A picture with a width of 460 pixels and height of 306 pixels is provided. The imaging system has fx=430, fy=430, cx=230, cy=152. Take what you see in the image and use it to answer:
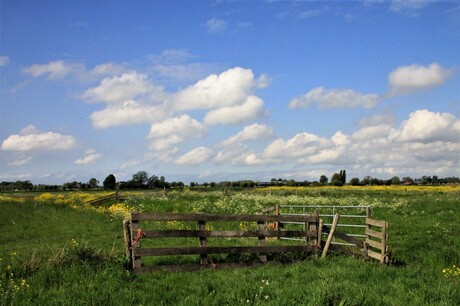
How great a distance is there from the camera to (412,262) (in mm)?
17438

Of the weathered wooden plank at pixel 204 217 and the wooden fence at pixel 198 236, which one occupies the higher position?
the weathered wooden plank at pixel 204 217

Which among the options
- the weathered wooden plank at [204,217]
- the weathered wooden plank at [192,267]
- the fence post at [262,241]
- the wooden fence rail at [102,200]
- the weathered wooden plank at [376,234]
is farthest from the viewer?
the wooden fence rail at [102,200]

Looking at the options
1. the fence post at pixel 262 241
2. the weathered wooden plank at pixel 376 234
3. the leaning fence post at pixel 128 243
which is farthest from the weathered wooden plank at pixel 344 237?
the leaning fence post at pixel 128 243

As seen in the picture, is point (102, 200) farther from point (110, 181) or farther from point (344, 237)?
point (110, 181)

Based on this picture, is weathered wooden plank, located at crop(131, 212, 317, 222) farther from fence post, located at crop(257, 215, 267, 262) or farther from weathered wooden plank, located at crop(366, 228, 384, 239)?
weathered wooden plank, located at crop(366, 228, 384, 239)

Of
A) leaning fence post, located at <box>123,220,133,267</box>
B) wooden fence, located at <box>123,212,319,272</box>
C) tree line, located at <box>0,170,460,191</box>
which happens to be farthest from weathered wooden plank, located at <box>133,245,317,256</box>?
tree line, located at <box>0,170,460,191</box>

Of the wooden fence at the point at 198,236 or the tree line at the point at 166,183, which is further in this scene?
the tree line at the point at 166,183

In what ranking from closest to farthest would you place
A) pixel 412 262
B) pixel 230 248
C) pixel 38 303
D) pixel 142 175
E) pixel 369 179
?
pixel 38 303 < pixel 230 248 < pixel 412 262 < pixel 369 179 < pixel 142 175

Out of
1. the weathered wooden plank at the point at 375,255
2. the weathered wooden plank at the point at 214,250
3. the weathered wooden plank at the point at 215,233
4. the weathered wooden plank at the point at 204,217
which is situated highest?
the weathered wooden plank at the point at 204,217

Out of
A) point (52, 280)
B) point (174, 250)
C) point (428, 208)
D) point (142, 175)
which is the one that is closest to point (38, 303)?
point (52, 280)

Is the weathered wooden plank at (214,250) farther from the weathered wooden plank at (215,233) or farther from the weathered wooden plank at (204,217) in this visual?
the weathered wooden plank at (204,217)

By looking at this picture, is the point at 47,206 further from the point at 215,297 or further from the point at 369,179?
the point at 369,179

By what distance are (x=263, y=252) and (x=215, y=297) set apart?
5223 millimetres

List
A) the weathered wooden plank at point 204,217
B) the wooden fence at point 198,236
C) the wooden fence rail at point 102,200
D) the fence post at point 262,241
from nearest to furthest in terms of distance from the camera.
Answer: the wooden fence at point 198,236 → the weathered wooden plank at point 204,217 → the fence post at point 262,241 → the wooden fence rail at point 102,200
